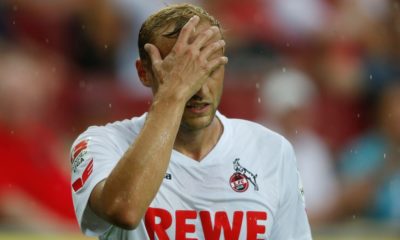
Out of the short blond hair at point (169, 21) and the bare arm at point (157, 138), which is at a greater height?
the short blond hair at point (169, 21)

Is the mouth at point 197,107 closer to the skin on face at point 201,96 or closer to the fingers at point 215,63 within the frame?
the skin on face at point 201,96

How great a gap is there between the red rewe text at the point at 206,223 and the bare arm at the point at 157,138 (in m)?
0.44

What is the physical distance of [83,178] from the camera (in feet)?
12.3

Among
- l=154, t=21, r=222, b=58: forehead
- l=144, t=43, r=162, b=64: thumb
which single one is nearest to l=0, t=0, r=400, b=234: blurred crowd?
l=154, t=21, r=222, b=58: forehead

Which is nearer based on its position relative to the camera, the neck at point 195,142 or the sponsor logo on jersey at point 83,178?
the sponsor logo on jersey at point 83,178

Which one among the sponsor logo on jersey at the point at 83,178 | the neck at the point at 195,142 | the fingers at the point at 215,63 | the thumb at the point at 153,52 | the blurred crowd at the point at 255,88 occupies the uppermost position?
the fingers at the point at 215,63

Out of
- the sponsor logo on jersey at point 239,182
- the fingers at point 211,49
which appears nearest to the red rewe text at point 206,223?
the sponsor logo on jersey at point 239,182

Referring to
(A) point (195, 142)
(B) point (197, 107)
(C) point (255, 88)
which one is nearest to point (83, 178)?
(B) point (197, 107)

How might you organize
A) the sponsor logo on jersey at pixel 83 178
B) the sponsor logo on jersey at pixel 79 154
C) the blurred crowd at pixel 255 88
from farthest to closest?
the blurred crowd at pixel 255 88
the sponsor logo on jersey at pixel 79 154
the sponsor logo on jersey at pixel 83 178

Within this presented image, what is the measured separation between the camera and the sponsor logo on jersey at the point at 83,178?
3717mm

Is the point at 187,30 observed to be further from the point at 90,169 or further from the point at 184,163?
the point at 184,163

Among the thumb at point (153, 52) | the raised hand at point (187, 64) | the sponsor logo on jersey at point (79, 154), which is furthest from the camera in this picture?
→ the sponsor logo on jersey at point (79, 154)

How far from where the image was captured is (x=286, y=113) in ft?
26.8

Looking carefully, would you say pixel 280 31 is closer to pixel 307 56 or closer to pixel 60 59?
pixel 307 56
